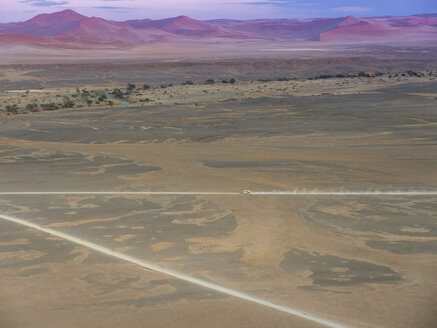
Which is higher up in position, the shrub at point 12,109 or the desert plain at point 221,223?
the shrub at point 12,109

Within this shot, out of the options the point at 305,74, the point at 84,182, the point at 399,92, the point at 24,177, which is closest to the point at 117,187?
the point at 84,182

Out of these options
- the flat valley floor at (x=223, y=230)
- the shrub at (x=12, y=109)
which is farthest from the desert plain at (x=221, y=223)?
the shrub at (x=12, y=109)

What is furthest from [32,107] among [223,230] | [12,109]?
[223,230]

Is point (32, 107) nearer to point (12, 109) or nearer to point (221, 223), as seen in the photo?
point (12, 109)

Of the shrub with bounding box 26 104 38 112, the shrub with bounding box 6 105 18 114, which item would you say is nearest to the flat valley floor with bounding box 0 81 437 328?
the shrub with bounding box 6 105 18 114

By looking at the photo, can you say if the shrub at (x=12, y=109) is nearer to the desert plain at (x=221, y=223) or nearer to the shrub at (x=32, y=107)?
the shrub at (x=32, y=107)

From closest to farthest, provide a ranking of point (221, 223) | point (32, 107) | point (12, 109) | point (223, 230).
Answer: point (223, 230), point (221, 223), point (12, 109), point (32, 107)
